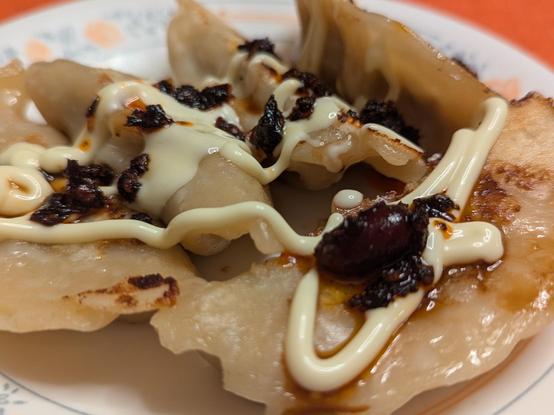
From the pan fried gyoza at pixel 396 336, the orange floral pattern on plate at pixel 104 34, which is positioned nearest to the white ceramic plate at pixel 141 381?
the pan fried gyoza at pixel 396 336

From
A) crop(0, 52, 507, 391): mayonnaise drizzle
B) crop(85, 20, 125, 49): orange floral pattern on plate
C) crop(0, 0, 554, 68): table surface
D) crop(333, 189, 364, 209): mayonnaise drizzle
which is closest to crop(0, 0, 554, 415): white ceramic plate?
crop(0, 52, 507, 391): mayonnaise drizzle

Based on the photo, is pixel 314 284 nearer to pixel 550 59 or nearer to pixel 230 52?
pixel 230 52

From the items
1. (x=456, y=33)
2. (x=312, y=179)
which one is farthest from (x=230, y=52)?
(x=456, y=33)

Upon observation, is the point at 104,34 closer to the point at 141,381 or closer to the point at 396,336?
the point at 141,381

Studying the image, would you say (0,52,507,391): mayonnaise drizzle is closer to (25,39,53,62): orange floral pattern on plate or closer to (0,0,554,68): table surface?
(25,39,53,62): orange floral pattern on plate

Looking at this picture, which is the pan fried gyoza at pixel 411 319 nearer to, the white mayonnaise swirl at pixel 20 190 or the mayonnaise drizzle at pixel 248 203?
the mayonnaise drizzle at pixel 248 203
